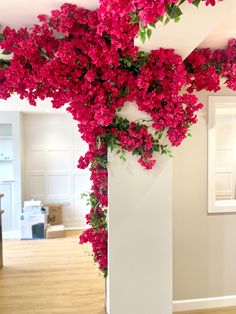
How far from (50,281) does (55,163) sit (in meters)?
2.53

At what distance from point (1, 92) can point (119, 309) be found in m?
1.86

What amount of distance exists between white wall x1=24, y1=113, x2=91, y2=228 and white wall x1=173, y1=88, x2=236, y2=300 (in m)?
3.07

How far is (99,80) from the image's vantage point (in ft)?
6.25

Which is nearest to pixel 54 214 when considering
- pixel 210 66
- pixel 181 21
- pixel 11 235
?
pixel 11 235

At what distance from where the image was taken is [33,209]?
4.79 metres

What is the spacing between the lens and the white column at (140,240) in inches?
81.3

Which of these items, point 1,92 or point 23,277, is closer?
point 1,92

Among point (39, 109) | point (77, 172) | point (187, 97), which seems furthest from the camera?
point (77, 172)

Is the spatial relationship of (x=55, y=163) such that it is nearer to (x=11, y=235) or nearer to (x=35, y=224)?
(x=35, y=224)

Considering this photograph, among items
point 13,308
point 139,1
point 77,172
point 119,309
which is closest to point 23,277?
point 13,308

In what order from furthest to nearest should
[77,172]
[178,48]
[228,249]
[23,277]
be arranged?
[77,172] → [23,277] → [228,249] → [178,48]

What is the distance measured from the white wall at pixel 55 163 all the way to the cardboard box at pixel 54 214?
160 mm

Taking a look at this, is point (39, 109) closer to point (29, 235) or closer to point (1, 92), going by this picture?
point (29, 235)

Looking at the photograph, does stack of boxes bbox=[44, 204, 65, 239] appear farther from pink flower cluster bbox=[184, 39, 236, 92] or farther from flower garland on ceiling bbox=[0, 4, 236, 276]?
pink flower cluster bbox=[184, 39, 236, 92]
